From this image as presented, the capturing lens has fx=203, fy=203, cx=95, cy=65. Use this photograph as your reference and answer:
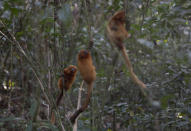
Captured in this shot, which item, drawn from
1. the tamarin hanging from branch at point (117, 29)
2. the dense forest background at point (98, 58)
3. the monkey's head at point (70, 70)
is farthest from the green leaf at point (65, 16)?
the monkey's head at point (70, 70)

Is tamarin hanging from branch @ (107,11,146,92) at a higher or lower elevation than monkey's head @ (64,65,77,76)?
higher

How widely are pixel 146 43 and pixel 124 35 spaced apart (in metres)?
0.18

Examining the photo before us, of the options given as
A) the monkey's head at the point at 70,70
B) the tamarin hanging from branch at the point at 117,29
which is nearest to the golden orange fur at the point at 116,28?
the tamarin hanging from branch at the point at 117,29

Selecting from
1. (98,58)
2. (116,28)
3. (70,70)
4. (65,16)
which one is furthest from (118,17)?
(98,58)

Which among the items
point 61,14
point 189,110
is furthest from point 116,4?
point 189,110

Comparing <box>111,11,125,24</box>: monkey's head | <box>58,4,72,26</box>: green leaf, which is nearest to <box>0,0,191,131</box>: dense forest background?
<box>58,4,72,26</box>: green leaf

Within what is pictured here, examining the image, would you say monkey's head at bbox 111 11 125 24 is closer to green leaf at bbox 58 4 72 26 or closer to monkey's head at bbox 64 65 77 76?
green leaf at bbox 58 4 72 26

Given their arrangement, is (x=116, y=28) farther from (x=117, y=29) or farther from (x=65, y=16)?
(x=65, y=16)

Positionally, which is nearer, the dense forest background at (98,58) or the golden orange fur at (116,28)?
the golden orange fur at (116,28)

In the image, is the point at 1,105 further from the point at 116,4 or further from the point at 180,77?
the point at 180,77

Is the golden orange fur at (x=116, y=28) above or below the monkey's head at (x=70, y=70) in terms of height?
above

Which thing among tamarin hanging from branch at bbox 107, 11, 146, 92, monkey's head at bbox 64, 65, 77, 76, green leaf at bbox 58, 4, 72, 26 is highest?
green leaf at bbox 58, 4, 72, 26

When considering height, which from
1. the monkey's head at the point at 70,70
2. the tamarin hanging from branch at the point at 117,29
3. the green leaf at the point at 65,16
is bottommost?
the monkey's head at the point at 70,70

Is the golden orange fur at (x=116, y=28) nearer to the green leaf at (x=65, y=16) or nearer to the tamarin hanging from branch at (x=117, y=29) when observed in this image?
the tamarin hanging from branch at (x=117, y=29)
